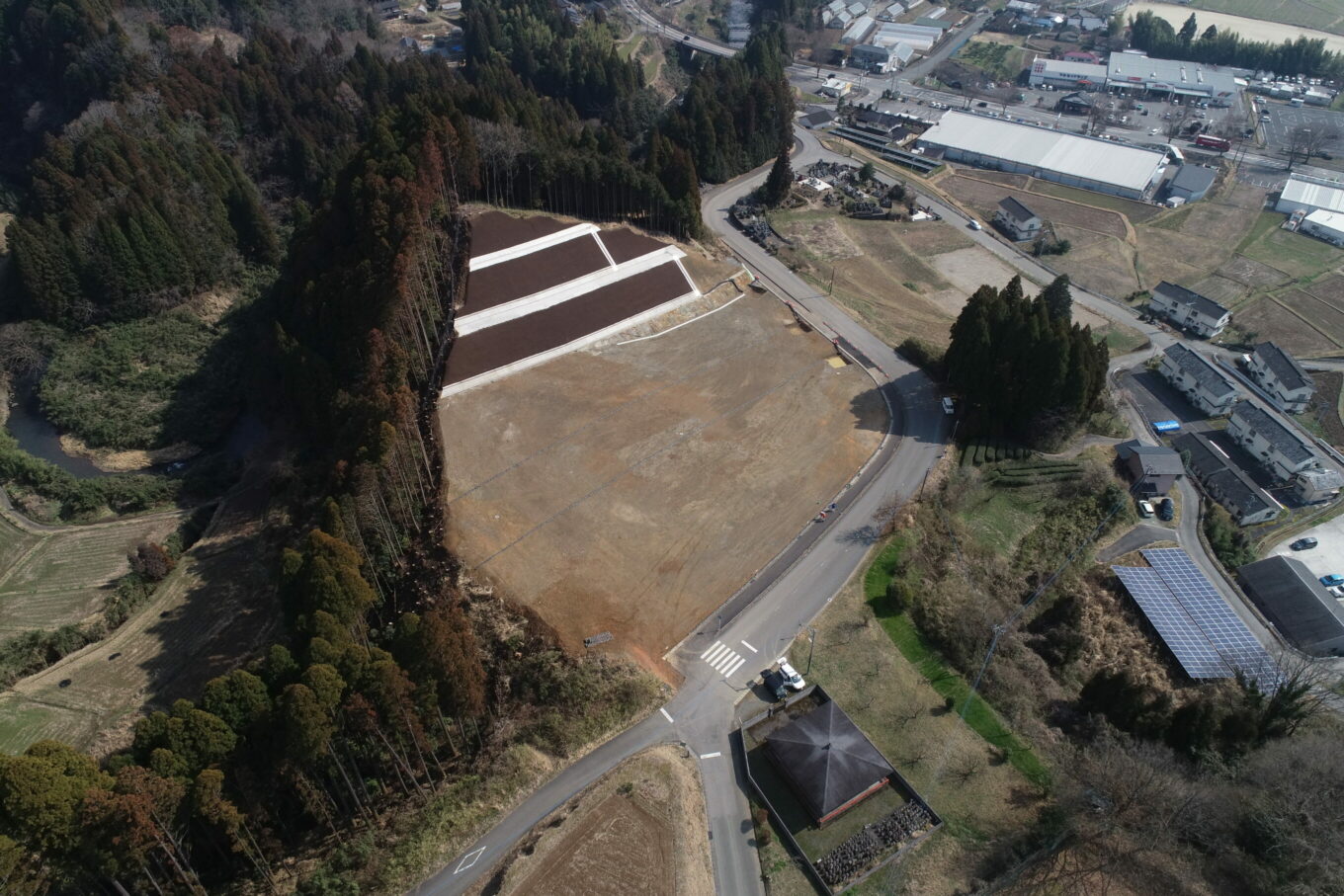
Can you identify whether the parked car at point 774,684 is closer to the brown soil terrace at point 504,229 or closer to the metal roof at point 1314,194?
the brown soil terrace at point 504,229

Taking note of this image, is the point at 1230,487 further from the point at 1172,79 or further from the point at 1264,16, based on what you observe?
the point at 1264,16

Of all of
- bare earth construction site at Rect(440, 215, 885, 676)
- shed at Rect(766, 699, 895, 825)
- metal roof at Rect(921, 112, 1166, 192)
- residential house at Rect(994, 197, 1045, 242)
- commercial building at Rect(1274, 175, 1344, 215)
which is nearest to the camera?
shed at Rect(766, 699, 895, 825)

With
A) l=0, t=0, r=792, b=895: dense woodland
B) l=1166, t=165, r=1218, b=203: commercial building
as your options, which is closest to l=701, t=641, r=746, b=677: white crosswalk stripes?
l=0, t=0, r=792, b=895: dense woodland

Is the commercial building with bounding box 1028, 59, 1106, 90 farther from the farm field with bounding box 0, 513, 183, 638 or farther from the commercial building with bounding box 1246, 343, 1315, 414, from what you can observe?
the farm field with bounding box 0, 513, 183, 638

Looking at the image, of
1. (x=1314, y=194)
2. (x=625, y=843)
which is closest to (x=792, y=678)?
(x=625, y=843)

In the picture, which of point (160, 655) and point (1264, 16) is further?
point (1264, 16)

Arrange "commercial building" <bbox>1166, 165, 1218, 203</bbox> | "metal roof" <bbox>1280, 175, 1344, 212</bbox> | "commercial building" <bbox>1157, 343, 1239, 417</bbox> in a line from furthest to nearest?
"commercial building" <bbox>1166, 165, 1218, 203</bbox> < "metal roof" <bbox>1280, 175, 1344, 212</bbox> < "commercial building" <bbox>1157, 343, 1239, 417</bbox>
